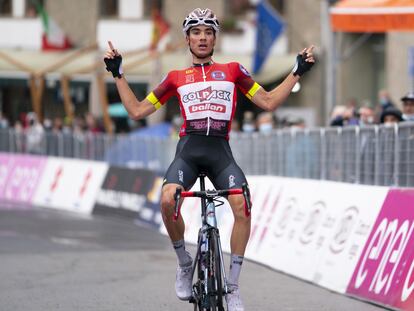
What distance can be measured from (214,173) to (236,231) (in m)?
0.46

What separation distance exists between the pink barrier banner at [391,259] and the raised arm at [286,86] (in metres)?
1.99

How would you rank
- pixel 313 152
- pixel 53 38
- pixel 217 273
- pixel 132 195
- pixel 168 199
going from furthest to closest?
pixel 53 38
pixel 132 195
pixel 313 152
pixel 168 199
pixel 217 273

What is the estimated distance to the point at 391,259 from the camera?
38.7ft

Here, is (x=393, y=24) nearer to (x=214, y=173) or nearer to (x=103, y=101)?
(x=214, y=173)

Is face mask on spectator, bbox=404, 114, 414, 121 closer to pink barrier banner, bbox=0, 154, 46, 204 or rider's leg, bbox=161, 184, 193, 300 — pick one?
rider's leg, bbox=161, 184, 193, 300

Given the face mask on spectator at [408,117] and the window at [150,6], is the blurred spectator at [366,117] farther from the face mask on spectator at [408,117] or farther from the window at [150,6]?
the window at [150,6]

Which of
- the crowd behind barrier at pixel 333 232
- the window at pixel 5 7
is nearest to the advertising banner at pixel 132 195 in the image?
the crowd behind barrier at pixel 333 232

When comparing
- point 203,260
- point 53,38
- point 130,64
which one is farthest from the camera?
point 53,38

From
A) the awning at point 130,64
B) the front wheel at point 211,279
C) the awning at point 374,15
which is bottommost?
the front wheel at point 211,279

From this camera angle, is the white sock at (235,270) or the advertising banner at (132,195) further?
the advertising banner at (132,195)

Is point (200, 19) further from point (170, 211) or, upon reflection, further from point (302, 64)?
point (170, 211)

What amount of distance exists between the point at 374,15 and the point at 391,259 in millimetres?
4845

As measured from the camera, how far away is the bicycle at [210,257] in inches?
379

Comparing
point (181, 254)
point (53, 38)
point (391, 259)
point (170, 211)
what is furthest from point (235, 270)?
point (53, 38)
